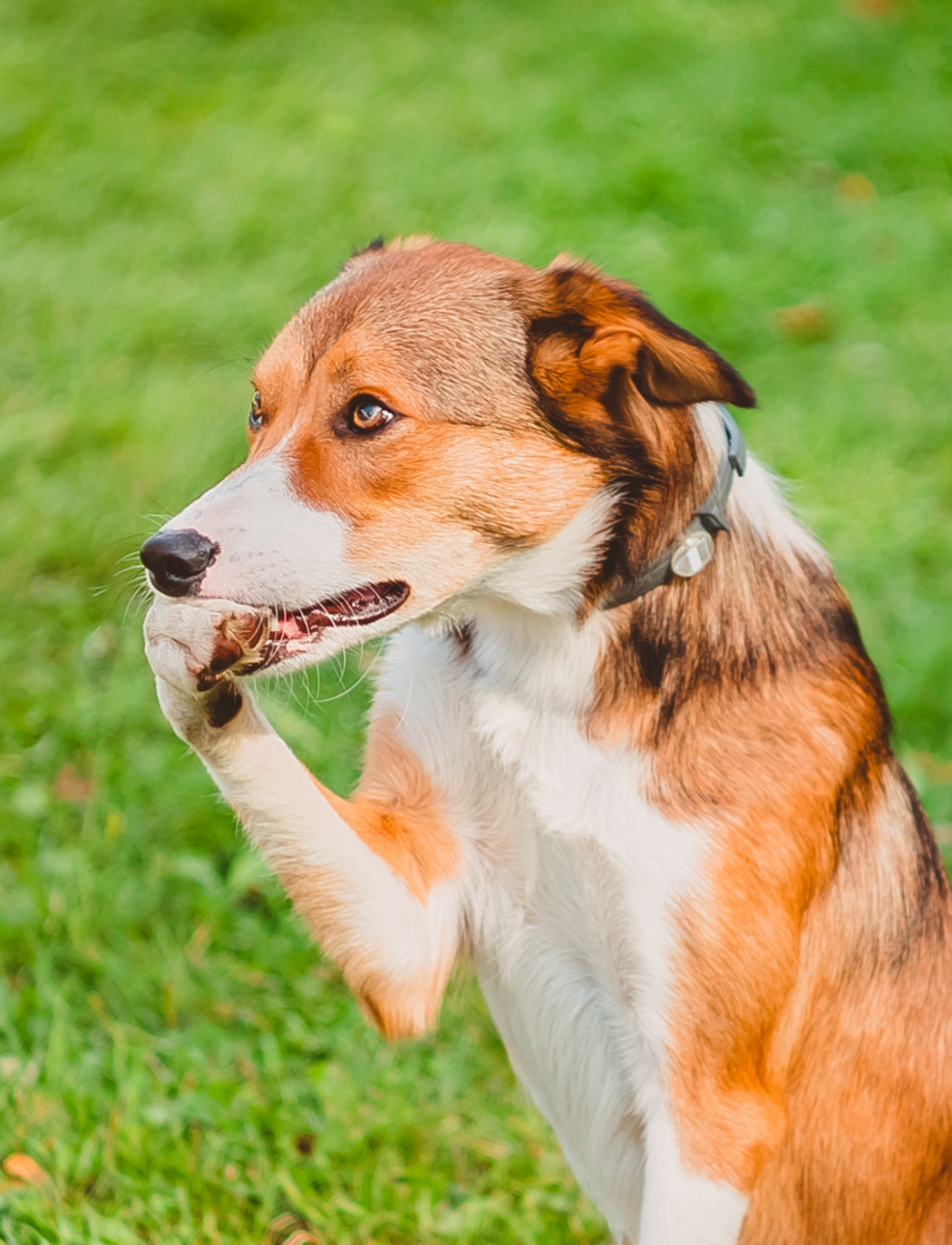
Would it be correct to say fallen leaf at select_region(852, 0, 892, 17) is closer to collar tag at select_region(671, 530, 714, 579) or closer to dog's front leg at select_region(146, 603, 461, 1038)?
collar tag at select_region(671, 530, 714, 579)

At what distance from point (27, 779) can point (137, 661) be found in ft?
1.88

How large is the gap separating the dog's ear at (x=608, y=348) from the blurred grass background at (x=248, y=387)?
2.60ft

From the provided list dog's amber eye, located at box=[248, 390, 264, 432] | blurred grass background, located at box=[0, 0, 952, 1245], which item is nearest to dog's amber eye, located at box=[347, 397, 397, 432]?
dog's amber eye, located at box=[248, 390, 264, 432]

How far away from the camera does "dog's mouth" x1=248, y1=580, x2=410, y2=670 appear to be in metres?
2.17

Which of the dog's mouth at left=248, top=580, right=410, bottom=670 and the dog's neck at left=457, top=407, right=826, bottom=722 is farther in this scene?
the dog's neck at left=457, top=407, right=826, bottom=722

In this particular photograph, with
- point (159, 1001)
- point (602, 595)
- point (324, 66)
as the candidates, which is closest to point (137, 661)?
point (159, 1001)

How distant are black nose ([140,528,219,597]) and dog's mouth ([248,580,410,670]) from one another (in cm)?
13

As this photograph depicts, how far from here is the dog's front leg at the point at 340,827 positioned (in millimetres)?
2168

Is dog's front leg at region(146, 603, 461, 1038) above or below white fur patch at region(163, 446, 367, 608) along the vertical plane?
below

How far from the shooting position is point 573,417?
2.32 m

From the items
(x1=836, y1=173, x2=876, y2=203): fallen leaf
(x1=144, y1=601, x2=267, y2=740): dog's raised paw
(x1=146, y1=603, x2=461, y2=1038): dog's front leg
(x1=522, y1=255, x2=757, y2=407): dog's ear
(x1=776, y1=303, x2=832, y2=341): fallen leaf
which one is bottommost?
(x1=776, y1=303, x2=832, y2=341): fallen leaf

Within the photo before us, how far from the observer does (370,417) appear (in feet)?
7.37

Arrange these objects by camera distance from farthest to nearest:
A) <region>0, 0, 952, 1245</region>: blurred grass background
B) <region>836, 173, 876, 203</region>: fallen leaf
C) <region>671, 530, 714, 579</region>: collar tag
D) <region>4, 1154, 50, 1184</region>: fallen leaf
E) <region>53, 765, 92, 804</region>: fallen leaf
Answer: <region>836, 173, 876, 203</region>: fallen leaf
<region>53, 765, 92, 804</region>: fallen leaf
<region>0, 0, 952, 1245</region>: blurred grass background
<region>4, 1154, 50, 1184</region>: fallen leaf
<region>671, 530, 714, 579</region>: collar tag

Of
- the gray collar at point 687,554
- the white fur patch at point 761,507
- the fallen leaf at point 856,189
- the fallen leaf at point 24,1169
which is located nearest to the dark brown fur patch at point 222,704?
the gray collar at point 687,554
